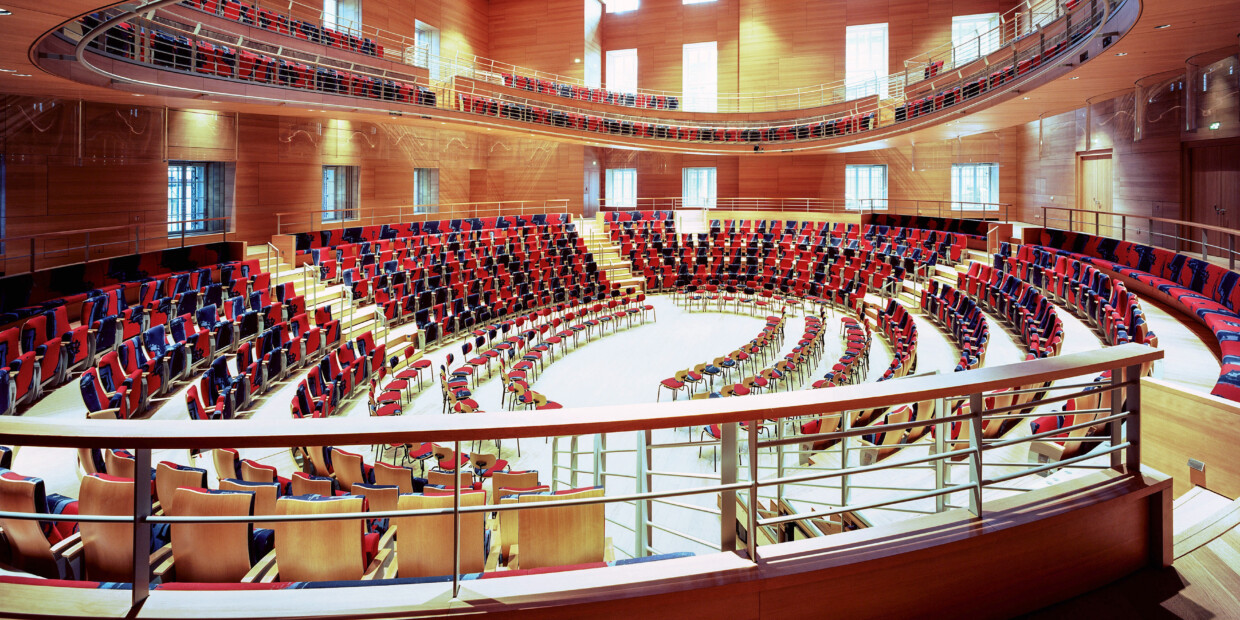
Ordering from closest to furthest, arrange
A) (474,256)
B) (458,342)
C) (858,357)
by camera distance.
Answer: (858,357), (458,342), (474,256)

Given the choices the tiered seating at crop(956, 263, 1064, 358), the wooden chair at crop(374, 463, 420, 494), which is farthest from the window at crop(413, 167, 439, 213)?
the wooden chair at crop(374, 463, 420, 494)

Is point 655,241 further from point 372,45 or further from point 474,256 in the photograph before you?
point 372,45

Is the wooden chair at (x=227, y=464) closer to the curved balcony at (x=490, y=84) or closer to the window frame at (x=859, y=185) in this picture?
the curved balcony at (x=490, y=84)

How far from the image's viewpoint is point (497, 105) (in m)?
17.0

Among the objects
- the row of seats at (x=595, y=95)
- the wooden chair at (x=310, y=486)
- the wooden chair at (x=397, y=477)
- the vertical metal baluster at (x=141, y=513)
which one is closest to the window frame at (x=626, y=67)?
the row of seats at (x=595, y=95)

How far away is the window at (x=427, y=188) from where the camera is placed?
18.5 metres

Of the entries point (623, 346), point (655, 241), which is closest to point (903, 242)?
point (655, 241)

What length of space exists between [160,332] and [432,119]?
9.29 m

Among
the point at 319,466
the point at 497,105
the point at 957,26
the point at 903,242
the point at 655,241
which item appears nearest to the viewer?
the point at 319,466

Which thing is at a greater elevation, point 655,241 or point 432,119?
point 432,119

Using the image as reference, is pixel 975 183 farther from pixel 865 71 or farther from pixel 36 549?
pixel 36 549

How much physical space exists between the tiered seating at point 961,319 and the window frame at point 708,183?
36.8ft

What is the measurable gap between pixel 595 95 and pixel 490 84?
16.6ft

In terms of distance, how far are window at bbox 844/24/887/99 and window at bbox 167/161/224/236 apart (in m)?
17.1
